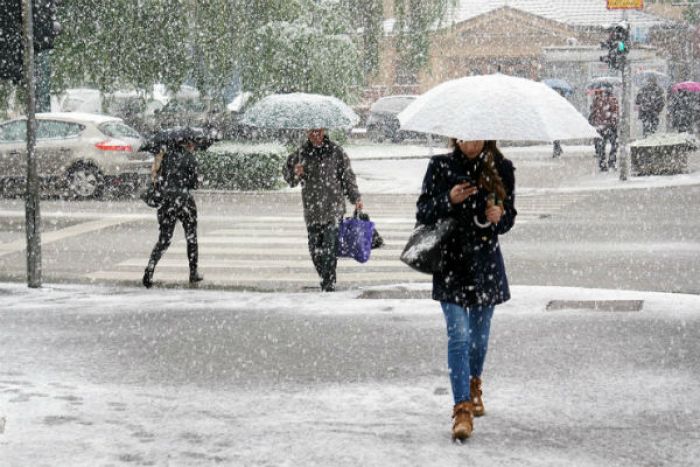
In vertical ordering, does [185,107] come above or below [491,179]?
above

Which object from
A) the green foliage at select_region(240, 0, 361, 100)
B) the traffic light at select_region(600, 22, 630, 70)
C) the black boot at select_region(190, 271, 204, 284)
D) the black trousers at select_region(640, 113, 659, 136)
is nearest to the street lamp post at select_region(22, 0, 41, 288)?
the black boot at select_region(190, 271, 204, 284)

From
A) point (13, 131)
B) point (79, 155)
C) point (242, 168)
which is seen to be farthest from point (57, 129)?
point (242, 168)

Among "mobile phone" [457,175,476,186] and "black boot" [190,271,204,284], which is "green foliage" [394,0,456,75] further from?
"mobile phone" [457,175,476,186]

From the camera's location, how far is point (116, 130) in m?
22.4

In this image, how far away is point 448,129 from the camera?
6598 millimetres

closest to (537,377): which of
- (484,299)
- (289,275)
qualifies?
(484,299)

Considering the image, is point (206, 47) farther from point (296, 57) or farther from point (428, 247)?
point (428, 247)

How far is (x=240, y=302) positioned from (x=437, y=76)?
4358cm

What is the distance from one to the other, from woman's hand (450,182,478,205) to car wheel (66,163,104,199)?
16.3 meters

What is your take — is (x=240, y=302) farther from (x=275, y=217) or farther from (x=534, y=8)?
(x=534, y=8)

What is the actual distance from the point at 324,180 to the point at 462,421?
18.2ft

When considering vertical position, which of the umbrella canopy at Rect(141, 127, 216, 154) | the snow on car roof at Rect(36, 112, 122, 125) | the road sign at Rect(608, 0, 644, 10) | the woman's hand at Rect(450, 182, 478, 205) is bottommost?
the woman's hand at Rect(450, 182, 478, 205)

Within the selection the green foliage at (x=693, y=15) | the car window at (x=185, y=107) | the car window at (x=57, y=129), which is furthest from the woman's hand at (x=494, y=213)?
the green foliage at (x=693, y=15)

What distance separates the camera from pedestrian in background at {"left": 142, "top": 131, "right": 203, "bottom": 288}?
12.4 meters
